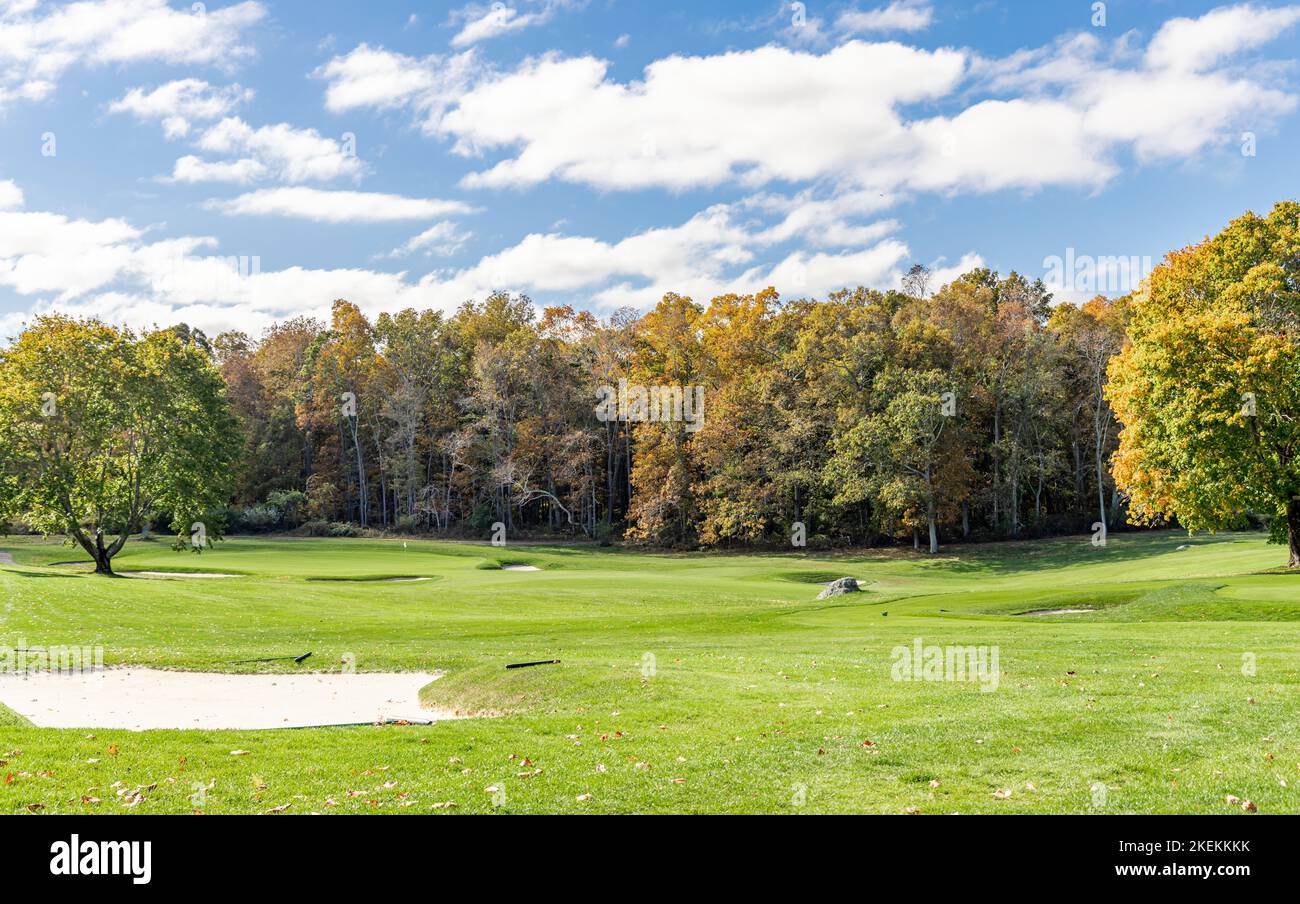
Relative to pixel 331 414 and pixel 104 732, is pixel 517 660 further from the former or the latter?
pixel 331 414

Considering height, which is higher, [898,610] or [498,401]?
[498,401]

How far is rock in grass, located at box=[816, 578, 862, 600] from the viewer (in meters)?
31.1

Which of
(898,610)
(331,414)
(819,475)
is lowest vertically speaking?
(898,610)

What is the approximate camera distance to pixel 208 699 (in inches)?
590

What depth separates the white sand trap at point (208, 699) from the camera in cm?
1326

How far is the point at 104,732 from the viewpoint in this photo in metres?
11.0

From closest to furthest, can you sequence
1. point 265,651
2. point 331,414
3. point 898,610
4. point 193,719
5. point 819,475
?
point 193,719, point 265,651, point 898,610, point 819,475, point 331,414

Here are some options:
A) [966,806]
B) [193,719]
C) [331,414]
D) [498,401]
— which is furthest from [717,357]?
[966,806]

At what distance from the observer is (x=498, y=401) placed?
218 ft

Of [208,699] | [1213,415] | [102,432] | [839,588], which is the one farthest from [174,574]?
[1213,415]

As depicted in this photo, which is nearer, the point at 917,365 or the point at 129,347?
the point at 129,347

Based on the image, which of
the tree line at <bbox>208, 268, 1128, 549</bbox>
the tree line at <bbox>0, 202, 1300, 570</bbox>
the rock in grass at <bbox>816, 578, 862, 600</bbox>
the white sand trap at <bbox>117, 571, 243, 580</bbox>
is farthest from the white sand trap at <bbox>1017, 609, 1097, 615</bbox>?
the white sand trap at <bbox>117, 571, 243, 580</bbox>

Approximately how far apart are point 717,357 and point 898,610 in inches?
1576

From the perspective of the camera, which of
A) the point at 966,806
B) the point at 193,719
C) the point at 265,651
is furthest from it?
the point at 265,651
